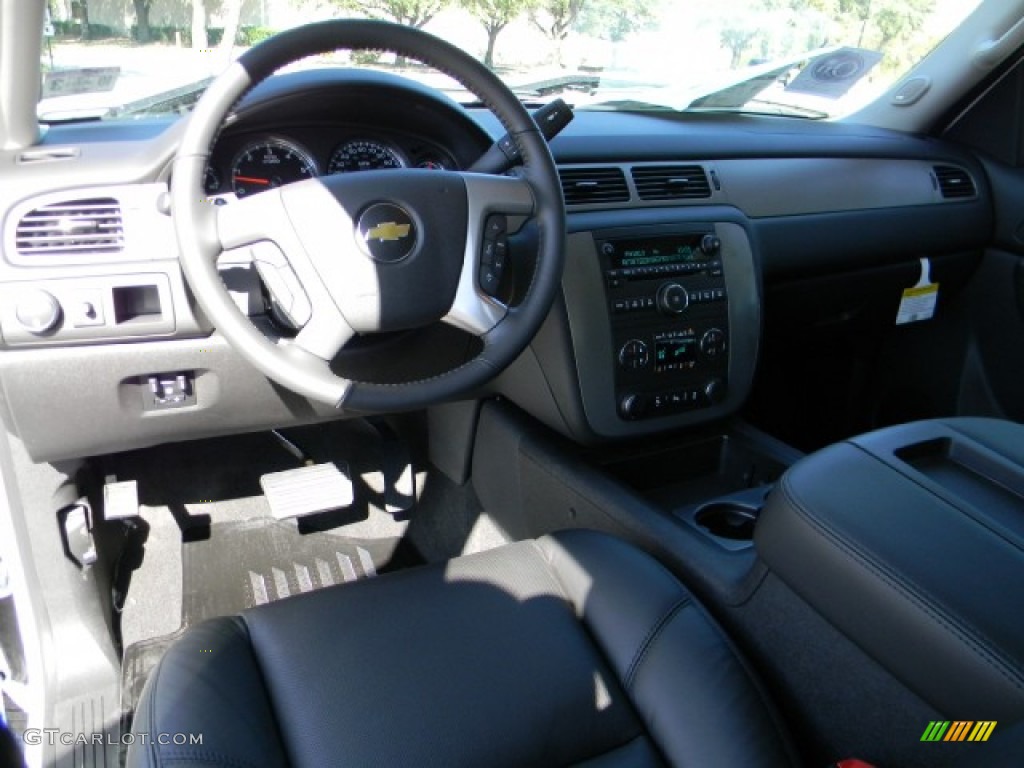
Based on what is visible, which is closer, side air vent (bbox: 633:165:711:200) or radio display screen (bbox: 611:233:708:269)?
radio display screen (bbox: 611:233:708:269)

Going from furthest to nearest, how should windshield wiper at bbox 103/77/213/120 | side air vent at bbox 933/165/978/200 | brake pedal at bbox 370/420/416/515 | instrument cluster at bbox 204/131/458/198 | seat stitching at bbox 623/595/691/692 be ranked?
1. side air vent at bbox 933/165/978/200
2. brake pedal at bbox 370/420/416/515
3. windshield wiper at bbox 103/77/213/120
4. instrument cluster at bbox 204/131/458/198
5. seat stitching at bbox 623/595/691/692

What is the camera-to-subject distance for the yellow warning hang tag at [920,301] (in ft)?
8.46

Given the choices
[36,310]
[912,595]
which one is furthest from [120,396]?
[912,595]

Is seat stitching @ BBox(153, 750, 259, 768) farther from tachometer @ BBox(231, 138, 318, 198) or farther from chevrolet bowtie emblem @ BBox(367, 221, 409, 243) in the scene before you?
tachometer @ BBox(231, 138, 318, 198)

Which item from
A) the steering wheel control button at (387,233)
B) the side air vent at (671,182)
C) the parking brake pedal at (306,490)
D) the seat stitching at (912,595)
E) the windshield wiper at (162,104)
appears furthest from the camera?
the parking brake pedal at (306,490)

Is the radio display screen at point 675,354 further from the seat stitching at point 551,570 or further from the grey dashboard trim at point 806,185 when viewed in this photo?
the seat stitching at point 551,570

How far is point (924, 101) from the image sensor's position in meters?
2.65

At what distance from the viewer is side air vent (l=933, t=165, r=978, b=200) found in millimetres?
2547

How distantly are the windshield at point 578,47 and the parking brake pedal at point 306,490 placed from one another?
2.78ft

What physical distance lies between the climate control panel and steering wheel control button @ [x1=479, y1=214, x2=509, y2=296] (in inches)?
14.1

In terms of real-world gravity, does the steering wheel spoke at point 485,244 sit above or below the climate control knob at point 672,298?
above

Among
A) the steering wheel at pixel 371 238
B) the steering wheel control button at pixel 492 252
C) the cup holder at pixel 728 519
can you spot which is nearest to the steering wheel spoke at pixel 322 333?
the steering wheel at pixel 371 238

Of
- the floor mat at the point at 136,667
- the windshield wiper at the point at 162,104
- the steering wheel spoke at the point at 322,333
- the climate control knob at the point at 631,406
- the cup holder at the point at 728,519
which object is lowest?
the floor mat at the point at 136,667

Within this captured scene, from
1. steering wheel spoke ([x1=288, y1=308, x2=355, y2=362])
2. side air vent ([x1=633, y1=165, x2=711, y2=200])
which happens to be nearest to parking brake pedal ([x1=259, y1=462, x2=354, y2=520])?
steering wheel spoke ([x1=288, y1=308, x2=355, y2=362])
